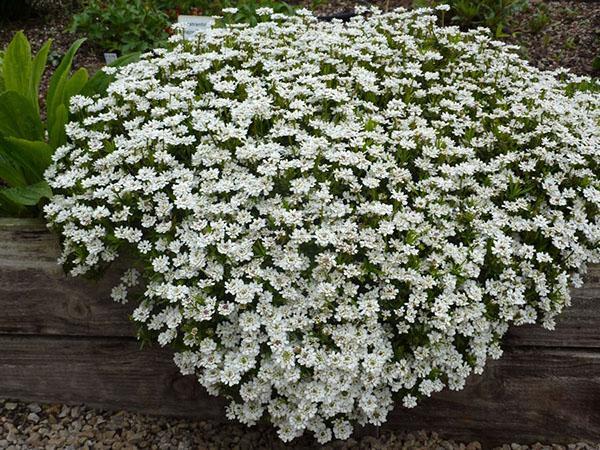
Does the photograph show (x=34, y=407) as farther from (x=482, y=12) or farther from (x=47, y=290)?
(x=482, y=12)

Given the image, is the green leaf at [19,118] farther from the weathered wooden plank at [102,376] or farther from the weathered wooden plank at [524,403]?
the weathered wooden plank at [524,403]

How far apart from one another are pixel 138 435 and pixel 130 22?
328cm

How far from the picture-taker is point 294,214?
2.14 metres

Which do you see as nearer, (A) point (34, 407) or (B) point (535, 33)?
(A) point (34, 407)

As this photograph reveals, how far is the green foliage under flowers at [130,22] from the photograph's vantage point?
4.93 meters

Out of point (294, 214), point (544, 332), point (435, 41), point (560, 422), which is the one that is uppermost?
point (435, 41)

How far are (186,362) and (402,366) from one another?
2.33ft

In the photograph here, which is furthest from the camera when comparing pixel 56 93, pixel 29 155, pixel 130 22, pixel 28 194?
pixel 130 22

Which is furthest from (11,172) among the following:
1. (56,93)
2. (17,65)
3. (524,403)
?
(524,403)

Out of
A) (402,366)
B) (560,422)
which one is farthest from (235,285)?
(560,422)

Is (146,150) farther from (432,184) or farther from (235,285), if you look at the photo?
(432,184)

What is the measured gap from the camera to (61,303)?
2.62 metres

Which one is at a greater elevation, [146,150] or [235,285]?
[146,150]

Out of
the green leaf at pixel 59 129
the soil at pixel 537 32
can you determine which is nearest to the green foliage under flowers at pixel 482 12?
the soil at pixel 537 32
